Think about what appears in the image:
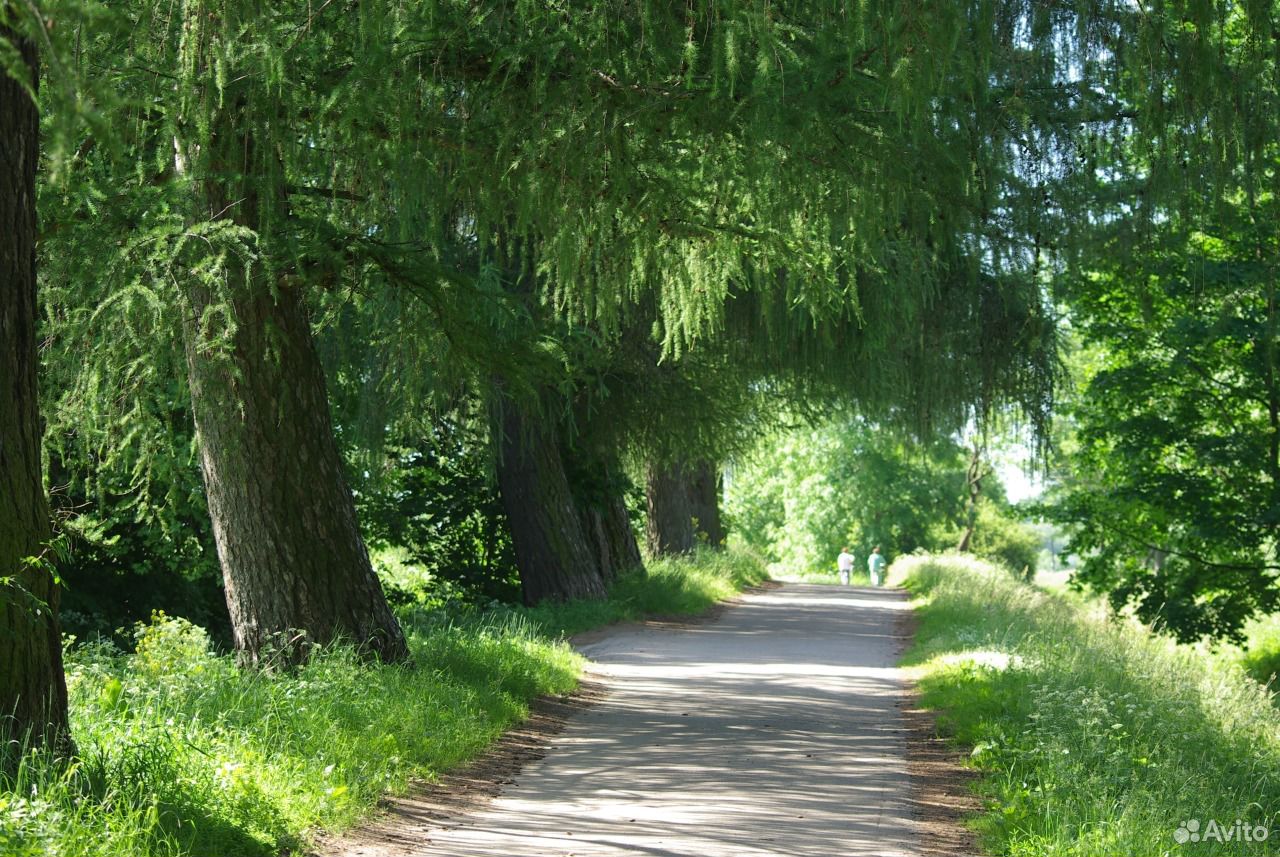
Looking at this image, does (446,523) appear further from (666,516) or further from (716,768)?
(716,768)

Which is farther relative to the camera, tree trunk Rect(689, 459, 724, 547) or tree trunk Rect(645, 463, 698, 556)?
tree trunk Rect(689, 459, 724, 547)

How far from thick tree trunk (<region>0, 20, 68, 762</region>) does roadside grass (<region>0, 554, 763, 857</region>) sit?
303mm

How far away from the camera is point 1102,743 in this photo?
820cm

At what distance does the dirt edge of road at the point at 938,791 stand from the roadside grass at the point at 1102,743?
113 mm

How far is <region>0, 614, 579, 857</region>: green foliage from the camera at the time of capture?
18.6ft

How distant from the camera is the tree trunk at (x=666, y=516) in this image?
28.7 meters

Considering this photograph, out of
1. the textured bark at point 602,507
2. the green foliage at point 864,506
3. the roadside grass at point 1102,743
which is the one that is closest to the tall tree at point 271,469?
the roadside grass at point 1102,743

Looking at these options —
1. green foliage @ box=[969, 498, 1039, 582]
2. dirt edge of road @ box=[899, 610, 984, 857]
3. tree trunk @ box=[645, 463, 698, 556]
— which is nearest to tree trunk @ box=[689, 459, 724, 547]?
tree trunk @ box=[645, 463, 698, 556]

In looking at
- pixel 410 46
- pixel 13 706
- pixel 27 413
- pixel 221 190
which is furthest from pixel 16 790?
pixel 221 190

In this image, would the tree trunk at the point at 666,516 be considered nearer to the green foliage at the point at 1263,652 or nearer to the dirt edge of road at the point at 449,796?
the green foliage at the point at 1263,652

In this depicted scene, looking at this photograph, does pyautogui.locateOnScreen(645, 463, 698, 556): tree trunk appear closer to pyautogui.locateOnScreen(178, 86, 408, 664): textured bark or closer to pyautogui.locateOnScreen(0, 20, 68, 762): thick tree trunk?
pyautogui.locateOnScreen(178, 86, 408, 664): textured bark

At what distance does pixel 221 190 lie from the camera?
10047 mm

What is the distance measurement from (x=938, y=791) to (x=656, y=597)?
1330 centimetres

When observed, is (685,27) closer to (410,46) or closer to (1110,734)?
→ (410,46)
